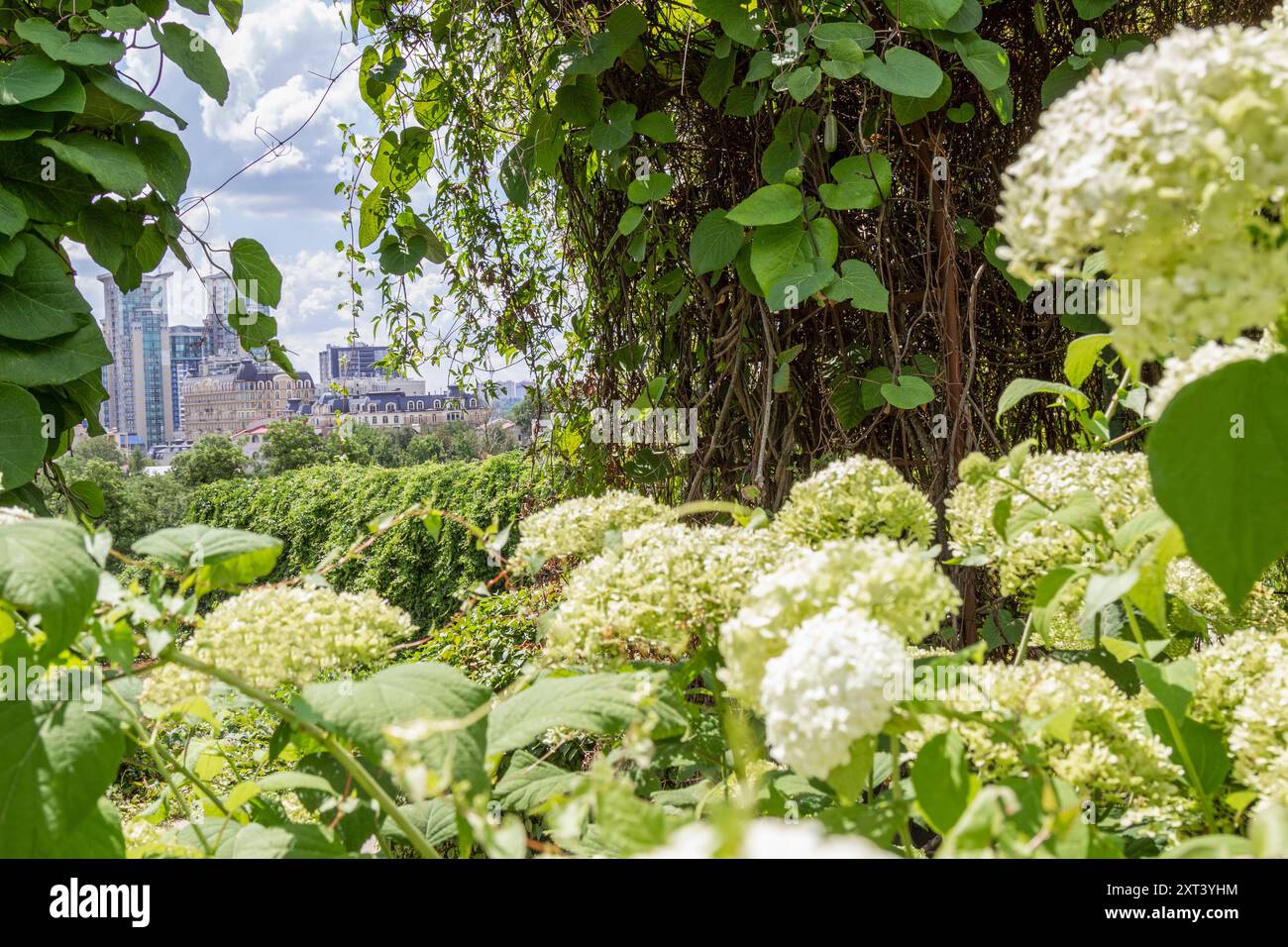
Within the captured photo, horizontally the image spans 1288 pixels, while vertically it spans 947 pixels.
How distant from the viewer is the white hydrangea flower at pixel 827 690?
14.9 inches

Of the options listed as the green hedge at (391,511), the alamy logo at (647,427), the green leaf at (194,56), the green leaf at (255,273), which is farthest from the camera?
the green hedge at (391,511)

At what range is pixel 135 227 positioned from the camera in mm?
1463

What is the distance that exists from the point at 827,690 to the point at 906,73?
1136mm

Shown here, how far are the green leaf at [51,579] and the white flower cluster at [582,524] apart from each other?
1.24 ft

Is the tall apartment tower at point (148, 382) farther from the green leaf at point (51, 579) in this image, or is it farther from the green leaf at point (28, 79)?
the green leaf at point (51, 579)

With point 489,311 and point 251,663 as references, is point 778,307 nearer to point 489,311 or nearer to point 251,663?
point 251,663

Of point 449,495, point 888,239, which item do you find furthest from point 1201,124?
point 449,495

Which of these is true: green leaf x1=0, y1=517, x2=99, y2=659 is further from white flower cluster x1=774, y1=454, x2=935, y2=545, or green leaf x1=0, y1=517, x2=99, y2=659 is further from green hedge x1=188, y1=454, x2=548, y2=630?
green hedge x1=188, y1=454, x2=548, y2=630

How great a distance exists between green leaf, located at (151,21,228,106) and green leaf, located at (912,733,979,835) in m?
1.64

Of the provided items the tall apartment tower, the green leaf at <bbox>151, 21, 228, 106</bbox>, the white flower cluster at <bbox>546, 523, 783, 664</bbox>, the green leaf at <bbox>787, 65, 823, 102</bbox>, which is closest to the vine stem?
the white flower cluster at <bbox>546, 523, 783, 664</bbox>

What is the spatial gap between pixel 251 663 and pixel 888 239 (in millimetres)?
1223

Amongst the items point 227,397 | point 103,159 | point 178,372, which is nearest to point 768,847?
point 103,159

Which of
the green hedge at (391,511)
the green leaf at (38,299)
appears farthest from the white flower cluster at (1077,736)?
the green hedge at (391,511)
